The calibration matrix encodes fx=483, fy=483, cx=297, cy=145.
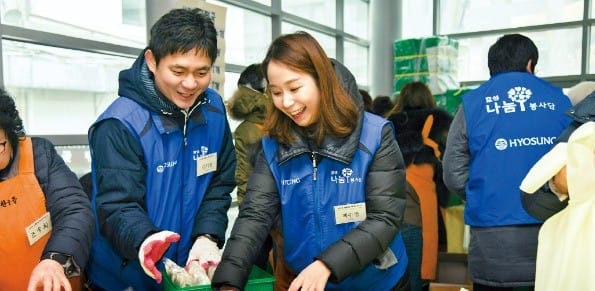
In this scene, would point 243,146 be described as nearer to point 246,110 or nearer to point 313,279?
point 246,110

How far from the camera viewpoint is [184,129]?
1.35 metres

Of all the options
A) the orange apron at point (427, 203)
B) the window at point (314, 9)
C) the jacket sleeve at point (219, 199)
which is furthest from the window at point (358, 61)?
the jacket sleeve at point (219, 199)

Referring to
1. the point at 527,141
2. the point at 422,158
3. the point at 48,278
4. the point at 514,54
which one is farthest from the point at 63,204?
the point at 422,158

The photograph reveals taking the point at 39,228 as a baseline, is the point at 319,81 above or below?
above

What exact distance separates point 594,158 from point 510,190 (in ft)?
3.02

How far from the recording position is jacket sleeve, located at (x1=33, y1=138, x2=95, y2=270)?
3.84 ft

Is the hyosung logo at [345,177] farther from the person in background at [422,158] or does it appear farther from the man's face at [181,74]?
the person in background at [422,158]

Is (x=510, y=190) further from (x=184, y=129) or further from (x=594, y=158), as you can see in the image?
(x=184, y=129)

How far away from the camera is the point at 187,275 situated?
3.42 feet

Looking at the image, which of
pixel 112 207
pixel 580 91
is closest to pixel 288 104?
pixel 112 207

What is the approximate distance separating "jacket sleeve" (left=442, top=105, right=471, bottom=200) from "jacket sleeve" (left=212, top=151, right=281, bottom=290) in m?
0.98

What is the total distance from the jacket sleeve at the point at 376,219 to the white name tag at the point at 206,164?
0.47m

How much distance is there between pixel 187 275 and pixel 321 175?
397 millimetres

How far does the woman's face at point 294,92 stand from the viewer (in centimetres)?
115
